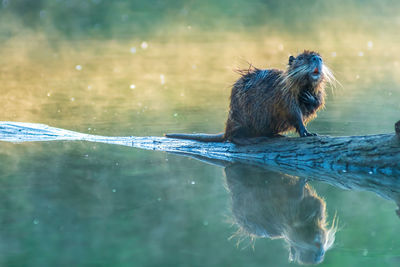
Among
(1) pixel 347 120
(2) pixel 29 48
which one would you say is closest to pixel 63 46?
(2) pixel 29 48

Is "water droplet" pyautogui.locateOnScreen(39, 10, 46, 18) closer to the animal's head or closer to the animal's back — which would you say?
the animal's back

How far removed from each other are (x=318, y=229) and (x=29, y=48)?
53.5 ft

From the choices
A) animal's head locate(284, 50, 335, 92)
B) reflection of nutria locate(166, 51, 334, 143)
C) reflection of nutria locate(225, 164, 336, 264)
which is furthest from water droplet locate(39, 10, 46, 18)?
animal's head locate(284, 50, 335, 92)

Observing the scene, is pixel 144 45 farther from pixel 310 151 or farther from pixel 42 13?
pixel 310 151

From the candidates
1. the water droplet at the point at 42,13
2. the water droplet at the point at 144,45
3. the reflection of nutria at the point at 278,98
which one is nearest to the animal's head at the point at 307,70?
the reflection of nutria at the point at 278,98

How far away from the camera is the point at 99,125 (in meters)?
8.16

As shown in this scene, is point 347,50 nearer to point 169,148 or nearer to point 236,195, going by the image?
point 169,148

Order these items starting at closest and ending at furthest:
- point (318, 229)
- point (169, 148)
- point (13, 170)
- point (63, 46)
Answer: point (318, 229), point (13, 170), point (169, 148), point (63, 46)

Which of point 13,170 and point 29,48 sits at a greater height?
point 29,48

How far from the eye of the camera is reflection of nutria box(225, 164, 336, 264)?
3891 millimetres

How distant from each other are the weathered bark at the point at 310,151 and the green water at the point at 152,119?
0.95 ft

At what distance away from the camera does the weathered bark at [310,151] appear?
5105mm

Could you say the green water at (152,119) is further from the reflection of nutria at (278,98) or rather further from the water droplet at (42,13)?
the reflection of nutria at (278,98)

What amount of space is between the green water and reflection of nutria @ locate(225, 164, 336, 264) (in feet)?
0.27
